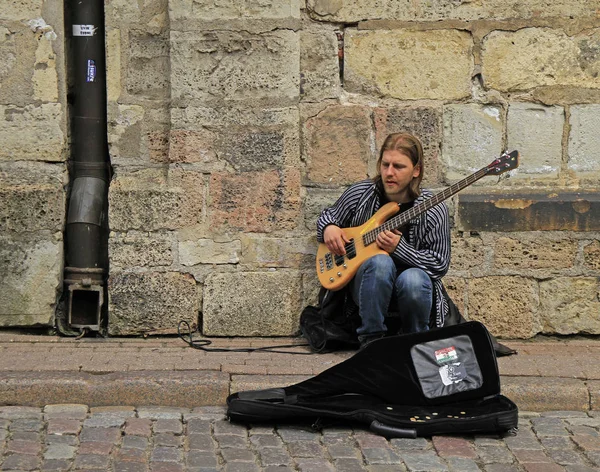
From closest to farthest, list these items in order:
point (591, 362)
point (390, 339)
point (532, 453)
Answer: point (532, 453)
point (390, 339)
point (591, 362)

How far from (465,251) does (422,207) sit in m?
0.73

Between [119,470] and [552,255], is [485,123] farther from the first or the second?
[119,470]

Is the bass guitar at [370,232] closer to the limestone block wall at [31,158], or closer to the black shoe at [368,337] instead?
the black shoe at [368,337]

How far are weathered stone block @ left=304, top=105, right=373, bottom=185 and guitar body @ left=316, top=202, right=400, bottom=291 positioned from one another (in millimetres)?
447

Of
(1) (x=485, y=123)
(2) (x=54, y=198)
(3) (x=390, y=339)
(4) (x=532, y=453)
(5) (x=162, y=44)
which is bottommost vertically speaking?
(4) (x=532, y=453)

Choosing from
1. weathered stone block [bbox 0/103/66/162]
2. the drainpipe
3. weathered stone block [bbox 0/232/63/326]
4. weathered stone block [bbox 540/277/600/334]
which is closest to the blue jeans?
weathered stone block [bbox 540/277/600/334]

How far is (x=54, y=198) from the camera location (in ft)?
18.3

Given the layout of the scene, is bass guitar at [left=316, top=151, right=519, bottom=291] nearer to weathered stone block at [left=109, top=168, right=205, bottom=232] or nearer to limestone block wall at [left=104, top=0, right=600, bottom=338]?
limestone block wall at [left=104, top=0, right=600, bottom=338]

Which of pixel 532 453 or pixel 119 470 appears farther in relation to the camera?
pixel 532 453

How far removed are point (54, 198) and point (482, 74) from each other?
243 centimetres

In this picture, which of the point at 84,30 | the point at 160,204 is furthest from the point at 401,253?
the point at 84,30

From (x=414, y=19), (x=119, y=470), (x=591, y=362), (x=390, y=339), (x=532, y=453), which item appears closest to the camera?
(x=119, y=470)

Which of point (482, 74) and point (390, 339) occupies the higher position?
point (482, 74)

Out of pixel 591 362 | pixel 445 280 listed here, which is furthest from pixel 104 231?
pixel 591 362
